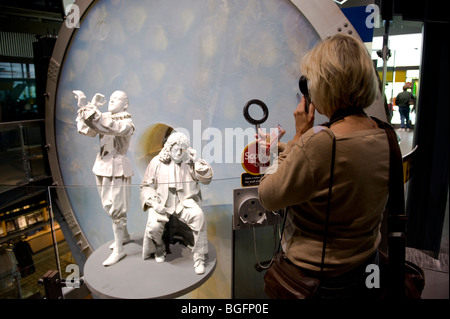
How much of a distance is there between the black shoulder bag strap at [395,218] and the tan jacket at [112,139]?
1.14 meters

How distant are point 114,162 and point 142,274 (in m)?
0.56

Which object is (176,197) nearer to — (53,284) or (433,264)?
(53,284)

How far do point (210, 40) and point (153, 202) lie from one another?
110 cm

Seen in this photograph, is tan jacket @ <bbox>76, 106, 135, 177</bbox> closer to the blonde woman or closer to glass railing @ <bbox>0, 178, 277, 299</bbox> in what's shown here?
glass railing @ <bbox>0, 178, 277, 299</bbox>

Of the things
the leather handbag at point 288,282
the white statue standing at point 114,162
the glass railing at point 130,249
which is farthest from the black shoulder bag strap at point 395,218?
the white statue standing at point 114,162

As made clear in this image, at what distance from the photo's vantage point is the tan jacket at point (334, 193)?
0.87 m

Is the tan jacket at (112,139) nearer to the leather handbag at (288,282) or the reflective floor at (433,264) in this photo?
the leather handbag at (288,282)

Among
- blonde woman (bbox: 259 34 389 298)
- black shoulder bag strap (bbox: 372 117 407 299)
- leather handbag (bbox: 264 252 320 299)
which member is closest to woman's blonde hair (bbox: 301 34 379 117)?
blonde woman (bbox: 259 34 389 298)

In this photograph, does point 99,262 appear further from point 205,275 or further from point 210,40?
point 210,40

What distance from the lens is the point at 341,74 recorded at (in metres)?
0.88

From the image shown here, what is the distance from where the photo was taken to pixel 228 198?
146 cm

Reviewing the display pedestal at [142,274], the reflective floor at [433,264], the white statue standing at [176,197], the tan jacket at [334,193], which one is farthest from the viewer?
the white statue standing at [176,197]
